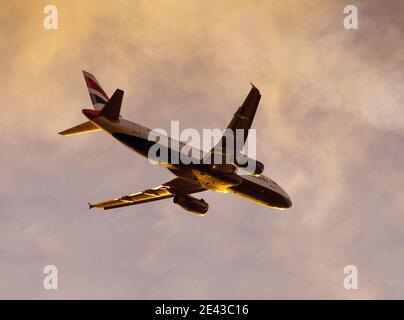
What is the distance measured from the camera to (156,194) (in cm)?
5191

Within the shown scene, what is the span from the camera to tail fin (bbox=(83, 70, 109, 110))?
150 feet

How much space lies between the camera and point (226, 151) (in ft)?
136

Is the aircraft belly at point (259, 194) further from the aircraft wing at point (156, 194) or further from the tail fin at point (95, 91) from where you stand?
the tail fin at point (95, 91)

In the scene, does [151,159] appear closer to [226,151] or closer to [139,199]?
[226,151]

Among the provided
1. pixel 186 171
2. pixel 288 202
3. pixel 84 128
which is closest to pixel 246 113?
pixel 186 171

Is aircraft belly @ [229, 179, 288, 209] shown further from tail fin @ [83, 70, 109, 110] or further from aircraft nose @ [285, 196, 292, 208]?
tail fin @ [83, 70, 109, 110]

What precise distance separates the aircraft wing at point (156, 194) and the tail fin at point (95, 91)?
9408 millimetres

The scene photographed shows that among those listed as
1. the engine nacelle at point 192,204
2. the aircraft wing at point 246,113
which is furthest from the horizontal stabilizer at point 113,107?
the engine nacelle at point 192,204

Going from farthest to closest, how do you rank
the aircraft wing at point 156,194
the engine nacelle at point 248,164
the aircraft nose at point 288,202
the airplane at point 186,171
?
the aircraft nose at point 288,202 < the aircraft wing at point 156,194 < the engine nacelle at point 248,164 < the airplane at point 186,171

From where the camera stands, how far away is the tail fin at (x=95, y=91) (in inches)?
1800

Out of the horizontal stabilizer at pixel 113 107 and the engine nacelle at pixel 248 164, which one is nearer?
the horizontal stabilizer at pixel 113 107

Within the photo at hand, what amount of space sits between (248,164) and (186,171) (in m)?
5.13

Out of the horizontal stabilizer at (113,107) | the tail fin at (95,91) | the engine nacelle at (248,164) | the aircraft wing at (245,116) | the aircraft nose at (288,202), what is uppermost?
the tail fin at (95,91)
